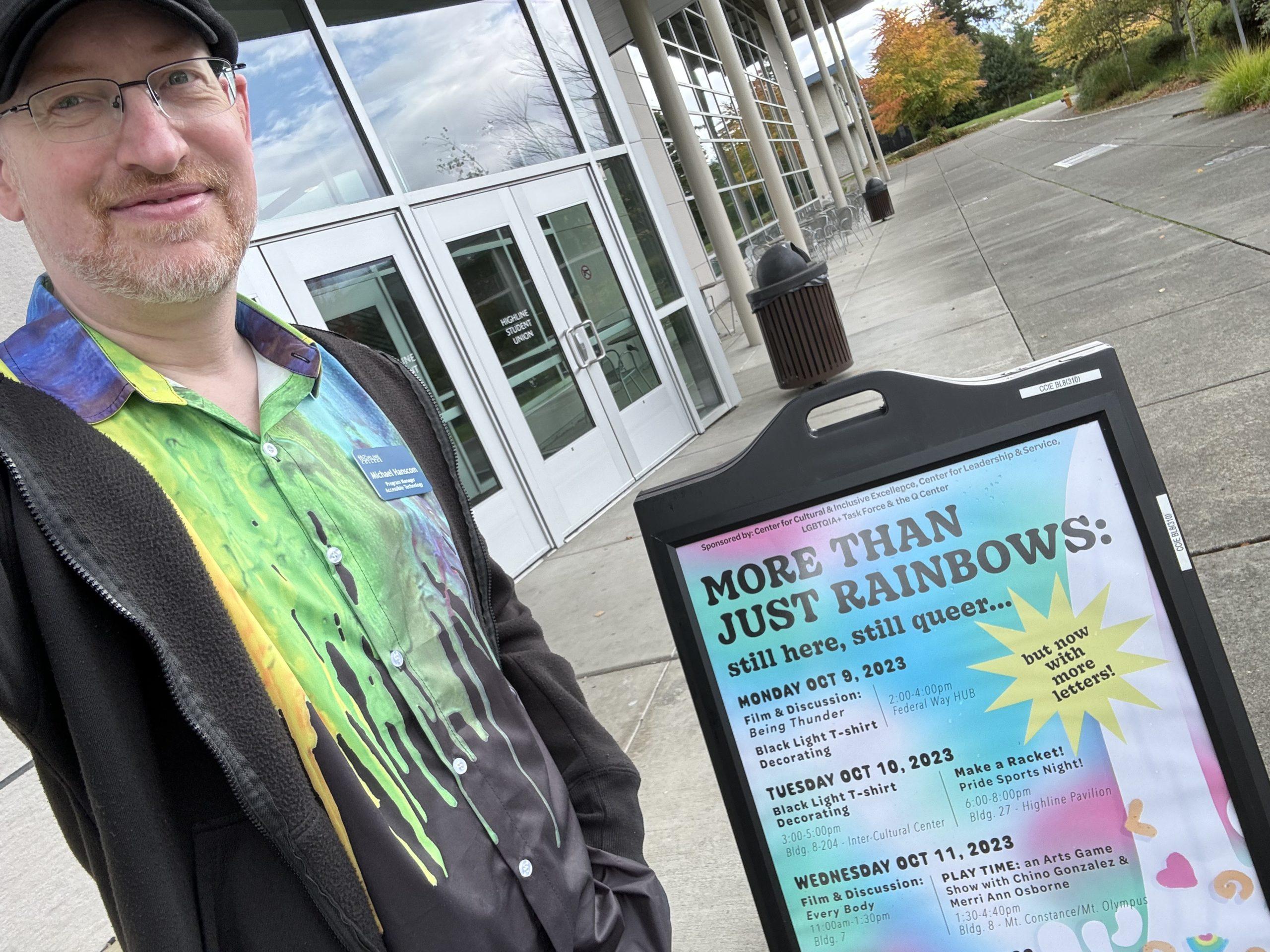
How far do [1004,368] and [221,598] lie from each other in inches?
256

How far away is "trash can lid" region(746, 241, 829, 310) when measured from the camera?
27.3ft

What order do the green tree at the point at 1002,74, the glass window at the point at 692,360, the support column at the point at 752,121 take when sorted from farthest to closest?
the green tree at the point at 1002,74 < the support column at the point at 752,121 < the glass window at the point at 692,360

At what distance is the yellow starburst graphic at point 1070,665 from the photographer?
1.41 metres

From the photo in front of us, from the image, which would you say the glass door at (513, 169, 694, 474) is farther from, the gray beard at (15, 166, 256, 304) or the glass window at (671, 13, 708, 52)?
the glass window at (671, 13, 708, 52)

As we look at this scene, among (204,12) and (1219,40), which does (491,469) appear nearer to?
(204,12)

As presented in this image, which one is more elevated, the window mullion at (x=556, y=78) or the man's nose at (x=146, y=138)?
the window mullion at (x=556, y=78)

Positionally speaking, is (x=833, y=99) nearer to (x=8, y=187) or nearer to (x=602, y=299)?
(x=602, y=299)

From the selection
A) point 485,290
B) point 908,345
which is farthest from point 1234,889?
point 908,345

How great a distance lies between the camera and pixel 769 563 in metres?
1.51

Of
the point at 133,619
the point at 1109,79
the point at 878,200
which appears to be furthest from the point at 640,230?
the point at 1109,79

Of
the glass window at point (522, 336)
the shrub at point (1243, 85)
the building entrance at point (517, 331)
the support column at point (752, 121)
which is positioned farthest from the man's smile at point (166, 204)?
the shrub at point (1243, 85)

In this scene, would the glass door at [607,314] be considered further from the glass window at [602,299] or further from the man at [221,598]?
the man at [221,598]

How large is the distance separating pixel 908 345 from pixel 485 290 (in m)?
3.98

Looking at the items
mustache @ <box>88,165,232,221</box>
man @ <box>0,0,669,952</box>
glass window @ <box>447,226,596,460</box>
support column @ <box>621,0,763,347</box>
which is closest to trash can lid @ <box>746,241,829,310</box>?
glass window @ <box>447,226,596,460</box>
